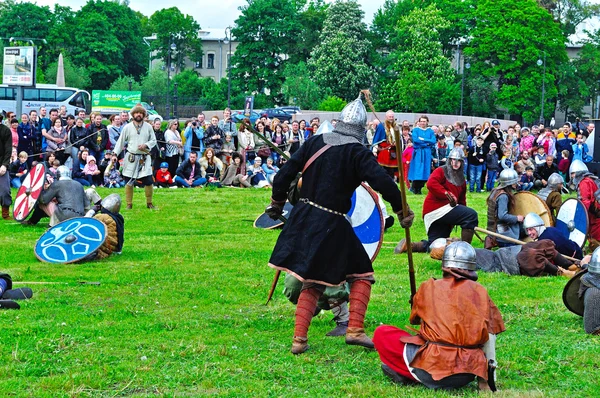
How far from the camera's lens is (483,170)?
2241 centimetres

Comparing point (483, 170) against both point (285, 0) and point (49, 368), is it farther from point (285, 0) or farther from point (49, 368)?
point (285, 0)

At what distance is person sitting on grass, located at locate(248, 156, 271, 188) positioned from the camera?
2188 centimetres

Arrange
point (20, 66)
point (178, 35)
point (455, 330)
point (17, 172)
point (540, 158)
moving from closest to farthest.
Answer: point (455, 330), point (17, 172), point (540, 158), point (20, 66), point (178, 35)

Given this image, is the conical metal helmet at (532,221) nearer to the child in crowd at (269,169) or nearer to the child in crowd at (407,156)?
the child in crowd at (407,156)

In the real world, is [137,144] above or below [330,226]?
above

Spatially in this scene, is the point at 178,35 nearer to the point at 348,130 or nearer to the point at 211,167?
the point at 211,167

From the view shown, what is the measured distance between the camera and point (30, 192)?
14.3 m

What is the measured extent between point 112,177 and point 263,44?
57.0m

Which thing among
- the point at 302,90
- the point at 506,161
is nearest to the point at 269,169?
the point at 506,161

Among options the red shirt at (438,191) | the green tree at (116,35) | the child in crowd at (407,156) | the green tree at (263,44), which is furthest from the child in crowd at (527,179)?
the green tree at (116,35)

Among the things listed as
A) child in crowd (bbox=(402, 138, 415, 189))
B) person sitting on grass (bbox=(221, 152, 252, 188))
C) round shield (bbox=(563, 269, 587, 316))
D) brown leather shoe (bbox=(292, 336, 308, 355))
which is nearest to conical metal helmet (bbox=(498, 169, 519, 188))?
round shield (bbox=(563, 269, 587, 316))

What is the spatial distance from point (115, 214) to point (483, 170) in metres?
12.0

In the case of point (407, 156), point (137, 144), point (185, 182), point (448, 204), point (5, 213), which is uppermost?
point (137, 144)

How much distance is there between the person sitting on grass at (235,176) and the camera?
21.6m
